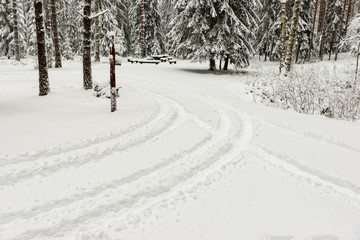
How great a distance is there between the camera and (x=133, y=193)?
141 inches

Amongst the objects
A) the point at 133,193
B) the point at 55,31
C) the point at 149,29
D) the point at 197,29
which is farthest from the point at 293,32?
the point at 149,29

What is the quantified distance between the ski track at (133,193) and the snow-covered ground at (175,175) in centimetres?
2

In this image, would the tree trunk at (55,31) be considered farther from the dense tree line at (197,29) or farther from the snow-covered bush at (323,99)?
the snow-covered bush at (323,99)

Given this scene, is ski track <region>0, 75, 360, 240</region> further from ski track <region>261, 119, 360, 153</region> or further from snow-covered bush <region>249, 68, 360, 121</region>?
snow-covered bush <region>249, 68, 360, 121</region>

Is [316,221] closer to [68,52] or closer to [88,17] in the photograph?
[88,17]

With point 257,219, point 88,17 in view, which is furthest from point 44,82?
point 257,219

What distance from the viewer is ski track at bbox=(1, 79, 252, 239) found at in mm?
2900

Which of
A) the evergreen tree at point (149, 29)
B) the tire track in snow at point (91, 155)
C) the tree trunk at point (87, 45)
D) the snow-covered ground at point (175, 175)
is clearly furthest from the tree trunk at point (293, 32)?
the evergreen tree at point (149, 29)

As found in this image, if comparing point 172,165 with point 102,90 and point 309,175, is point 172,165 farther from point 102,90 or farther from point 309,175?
point 102,90

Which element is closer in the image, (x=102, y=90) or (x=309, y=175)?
(x=309, y=175)

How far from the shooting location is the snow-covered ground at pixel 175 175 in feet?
9.73

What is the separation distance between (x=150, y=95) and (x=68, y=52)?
838 inches

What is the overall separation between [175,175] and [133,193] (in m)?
0.78

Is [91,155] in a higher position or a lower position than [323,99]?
lower
